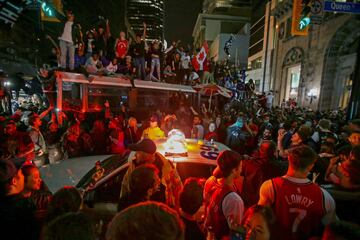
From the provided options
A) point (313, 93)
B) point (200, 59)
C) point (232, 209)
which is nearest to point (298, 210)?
point (232, 209)

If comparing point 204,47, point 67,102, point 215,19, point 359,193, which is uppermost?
point 215,19

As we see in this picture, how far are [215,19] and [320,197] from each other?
7045 centimetres

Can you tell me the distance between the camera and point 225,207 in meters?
2.13

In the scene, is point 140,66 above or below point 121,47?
below

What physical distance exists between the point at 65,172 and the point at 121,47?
21.0 feet

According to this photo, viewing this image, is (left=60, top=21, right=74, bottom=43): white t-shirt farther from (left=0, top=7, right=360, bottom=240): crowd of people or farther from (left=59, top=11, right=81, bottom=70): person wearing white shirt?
(left=0, top=7, right=360, bottom=240): crowd of people

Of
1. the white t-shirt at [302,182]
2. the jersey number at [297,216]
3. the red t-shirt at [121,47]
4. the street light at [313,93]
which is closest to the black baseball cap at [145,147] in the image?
the white t-shirt at [302,182]

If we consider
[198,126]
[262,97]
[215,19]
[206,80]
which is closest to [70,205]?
[198,126]

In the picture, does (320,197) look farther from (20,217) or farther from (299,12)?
(299,12)

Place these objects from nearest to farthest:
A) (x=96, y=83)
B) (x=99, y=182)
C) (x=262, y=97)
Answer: (x=99, y=182) → (x=96, y=83) → (x=262, y=97)

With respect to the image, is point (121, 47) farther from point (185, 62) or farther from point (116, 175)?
point (116, 175)

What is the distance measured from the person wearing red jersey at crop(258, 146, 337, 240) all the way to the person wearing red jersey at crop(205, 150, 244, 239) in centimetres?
34

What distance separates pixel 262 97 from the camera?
19.5 m

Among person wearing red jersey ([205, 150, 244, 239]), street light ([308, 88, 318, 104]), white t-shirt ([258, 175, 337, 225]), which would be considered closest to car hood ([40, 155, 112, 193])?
person wearing red jersey ([205, 150, 244, 239])
